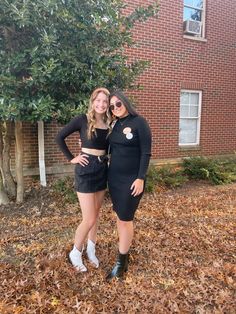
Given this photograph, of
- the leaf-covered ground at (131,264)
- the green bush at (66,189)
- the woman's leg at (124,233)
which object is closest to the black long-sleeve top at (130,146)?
the woman's leg at (124,233)

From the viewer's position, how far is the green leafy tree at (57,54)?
4.58m

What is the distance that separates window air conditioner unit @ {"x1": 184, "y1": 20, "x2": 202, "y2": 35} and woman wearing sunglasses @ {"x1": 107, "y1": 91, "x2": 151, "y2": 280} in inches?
276

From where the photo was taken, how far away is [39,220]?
5332 mm

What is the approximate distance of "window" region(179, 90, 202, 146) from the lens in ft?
32.0

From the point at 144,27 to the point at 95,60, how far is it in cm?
397

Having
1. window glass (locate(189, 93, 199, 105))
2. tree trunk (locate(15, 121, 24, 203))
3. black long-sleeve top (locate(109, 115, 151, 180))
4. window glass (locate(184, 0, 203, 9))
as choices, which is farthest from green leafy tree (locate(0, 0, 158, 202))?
window glass (locate(189, 93, 199, 105))

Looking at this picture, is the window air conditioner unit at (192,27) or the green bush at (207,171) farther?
the window air conditioner unit at (192,27)

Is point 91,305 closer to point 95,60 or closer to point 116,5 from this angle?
point 95,60

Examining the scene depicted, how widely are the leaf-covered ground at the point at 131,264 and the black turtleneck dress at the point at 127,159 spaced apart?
754mm

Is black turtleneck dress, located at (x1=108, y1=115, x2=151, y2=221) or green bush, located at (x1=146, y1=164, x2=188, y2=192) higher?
black turtleneck dress, located at (x1=108, y1=115, x2=151, y2=221)

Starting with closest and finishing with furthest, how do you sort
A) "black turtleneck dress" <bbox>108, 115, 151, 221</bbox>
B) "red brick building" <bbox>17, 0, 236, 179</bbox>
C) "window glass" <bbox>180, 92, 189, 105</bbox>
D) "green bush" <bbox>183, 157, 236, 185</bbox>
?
"black turtleneck dress" <bbox>108, 115, 151, 221</bbox> → "red brick building" <bbox>17, 0, 236, 179</bbox> → "green bush" <bbox>183, 157, 236, 185</bbox> → "window glass" <bbox>180, 92, 189, 105</bbox>

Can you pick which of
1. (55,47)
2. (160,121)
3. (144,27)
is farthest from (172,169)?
(55,47)

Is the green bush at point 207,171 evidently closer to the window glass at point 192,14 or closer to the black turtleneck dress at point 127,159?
the window glass at point 192,14

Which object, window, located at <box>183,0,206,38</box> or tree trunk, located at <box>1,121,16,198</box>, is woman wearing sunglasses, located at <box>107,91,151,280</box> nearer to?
tree trunk, located at <box>1,121,16,198</box>
